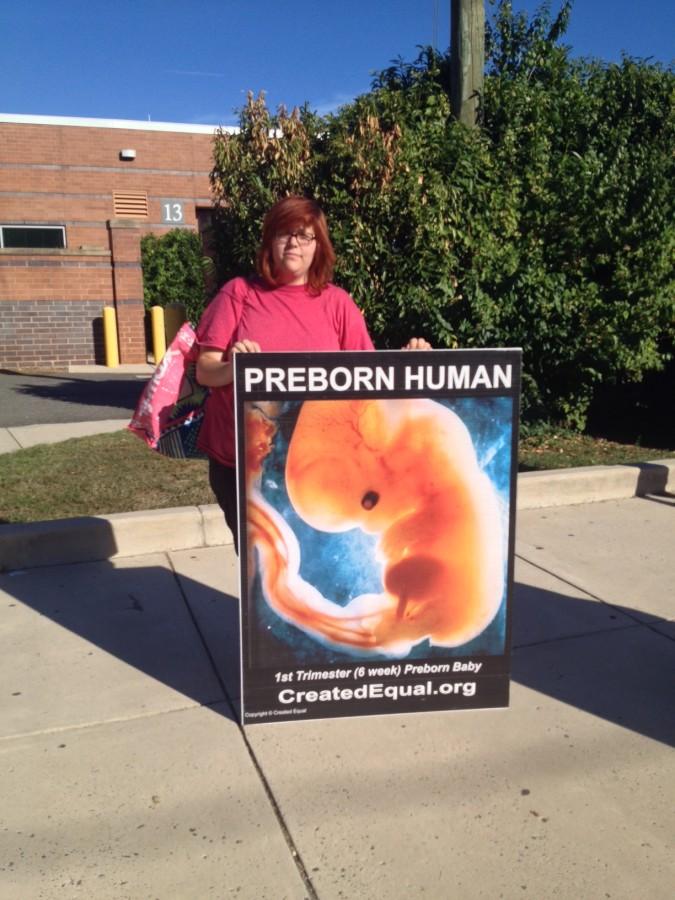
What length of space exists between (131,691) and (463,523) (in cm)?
150

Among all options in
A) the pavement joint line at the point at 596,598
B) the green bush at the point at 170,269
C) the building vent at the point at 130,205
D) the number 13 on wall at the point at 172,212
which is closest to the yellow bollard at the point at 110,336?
the green bush at the point at 170,269

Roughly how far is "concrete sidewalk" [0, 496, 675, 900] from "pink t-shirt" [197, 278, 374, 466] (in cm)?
105

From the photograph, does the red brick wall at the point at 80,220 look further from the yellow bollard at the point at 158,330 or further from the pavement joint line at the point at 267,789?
the pavement joint line at the point at 267,789

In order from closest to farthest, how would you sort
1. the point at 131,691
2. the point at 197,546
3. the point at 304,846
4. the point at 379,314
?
the point at 304,846 < the point at 131,691 < the point at 197,546 < the point at 379,314

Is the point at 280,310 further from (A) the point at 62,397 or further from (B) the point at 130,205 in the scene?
(B) the point at 130,205

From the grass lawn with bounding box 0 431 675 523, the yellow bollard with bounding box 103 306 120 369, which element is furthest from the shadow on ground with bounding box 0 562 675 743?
the yellow bollard with bounding box 103 306 120 369

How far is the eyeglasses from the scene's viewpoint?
3.02m

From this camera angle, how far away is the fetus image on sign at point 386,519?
295 cm

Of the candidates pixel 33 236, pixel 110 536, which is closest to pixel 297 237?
pixel 110 536

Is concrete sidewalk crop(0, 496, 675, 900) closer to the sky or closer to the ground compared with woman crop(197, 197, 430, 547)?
closer to the ground

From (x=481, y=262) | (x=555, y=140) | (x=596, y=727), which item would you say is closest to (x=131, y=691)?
(x=596, y=727)

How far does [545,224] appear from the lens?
7207 mm

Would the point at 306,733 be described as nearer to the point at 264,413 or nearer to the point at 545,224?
the point at 264,413

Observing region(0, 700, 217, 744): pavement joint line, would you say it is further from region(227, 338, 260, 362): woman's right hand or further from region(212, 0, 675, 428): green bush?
region(212, 0, 675, 428): green bush
